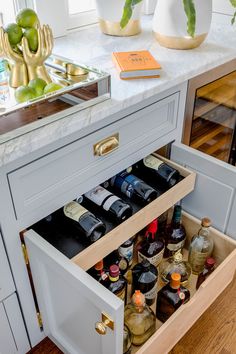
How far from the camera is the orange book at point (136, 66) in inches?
41.0

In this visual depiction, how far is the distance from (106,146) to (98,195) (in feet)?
0.54

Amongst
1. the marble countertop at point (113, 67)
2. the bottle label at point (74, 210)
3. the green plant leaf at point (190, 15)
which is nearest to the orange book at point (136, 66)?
the marble countertop at point (113, 67)

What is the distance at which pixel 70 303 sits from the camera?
878mm

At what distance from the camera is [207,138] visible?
1.56 m

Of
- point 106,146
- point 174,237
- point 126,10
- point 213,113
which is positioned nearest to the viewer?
point 106,146

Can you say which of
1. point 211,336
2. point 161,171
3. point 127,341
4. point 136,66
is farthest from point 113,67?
point 211,336

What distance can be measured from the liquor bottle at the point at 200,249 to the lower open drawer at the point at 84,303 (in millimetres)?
24

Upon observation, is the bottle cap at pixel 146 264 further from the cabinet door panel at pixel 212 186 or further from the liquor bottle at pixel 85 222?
the cabinet door panel at pixel 212 186

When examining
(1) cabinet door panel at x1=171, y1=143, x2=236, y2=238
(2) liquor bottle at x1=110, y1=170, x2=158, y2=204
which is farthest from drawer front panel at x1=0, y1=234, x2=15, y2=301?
(1) cabinet door panel at x1=171, y1=143, x2=236, y2=238

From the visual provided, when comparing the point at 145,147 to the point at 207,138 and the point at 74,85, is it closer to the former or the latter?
the point at 74,85

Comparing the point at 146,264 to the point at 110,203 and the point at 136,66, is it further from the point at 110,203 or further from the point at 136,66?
the point at 136,66

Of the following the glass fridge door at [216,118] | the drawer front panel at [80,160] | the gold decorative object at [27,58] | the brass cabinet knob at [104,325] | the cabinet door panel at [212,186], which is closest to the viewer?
the brass cabinet knob at [104,325]

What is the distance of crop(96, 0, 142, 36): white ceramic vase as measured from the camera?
51.2 inches

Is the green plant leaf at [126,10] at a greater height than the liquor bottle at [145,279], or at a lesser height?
greater
